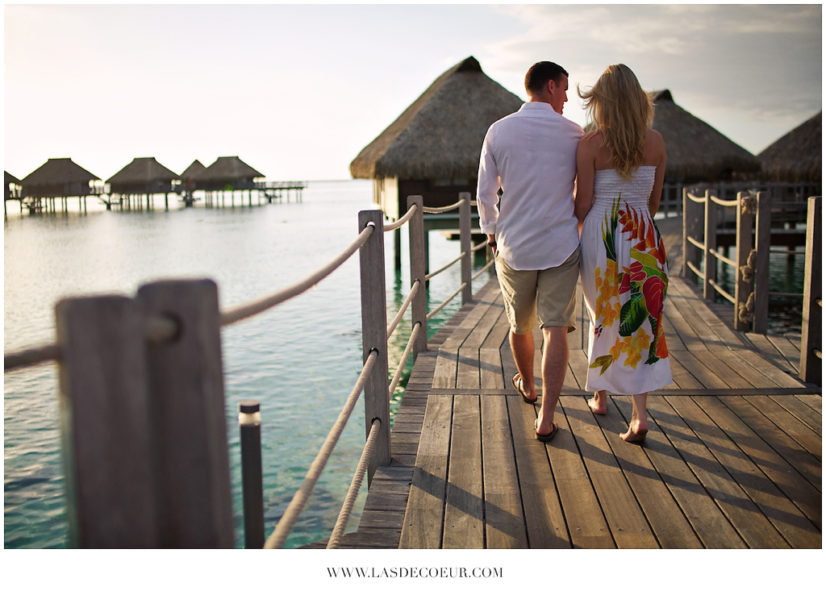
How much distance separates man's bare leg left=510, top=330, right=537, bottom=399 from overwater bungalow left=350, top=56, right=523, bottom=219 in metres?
11.2

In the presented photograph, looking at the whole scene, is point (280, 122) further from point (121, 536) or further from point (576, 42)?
point (121, 536)

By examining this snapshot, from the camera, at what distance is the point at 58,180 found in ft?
147

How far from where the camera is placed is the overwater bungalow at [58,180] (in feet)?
144

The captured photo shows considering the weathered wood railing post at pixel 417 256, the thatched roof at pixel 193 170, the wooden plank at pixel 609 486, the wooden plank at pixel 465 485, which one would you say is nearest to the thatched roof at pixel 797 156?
the weathered wood railing post at pixel 417 256

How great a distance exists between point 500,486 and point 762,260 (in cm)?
302

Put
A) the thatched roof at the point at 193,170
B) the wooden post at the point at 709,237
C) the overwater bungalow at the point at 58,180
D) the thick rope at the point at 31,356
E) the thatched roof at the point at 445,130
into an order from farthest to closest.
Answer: the thatched roof at the point at 193,170 → the overwater bungalow at the point at 58,180 → the thatched roof at the point at 445,130 → the wooden post at the point at 709,237 → the thick rope at the point at 31,356

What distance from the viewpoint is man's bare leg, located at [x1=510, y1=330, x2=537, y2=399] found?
9.29 feet

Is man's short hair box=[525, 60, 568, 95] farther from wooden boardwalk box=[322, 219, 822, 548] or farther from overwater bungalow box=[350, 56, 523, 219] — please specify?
overwater bungalow box=[350, 56, 523, 219]

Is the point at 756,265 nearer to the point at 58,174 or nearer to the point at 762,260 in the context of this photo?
the point at 762,260

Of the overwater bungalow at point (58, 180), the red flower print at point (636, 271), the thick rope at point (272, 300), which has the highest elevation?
the overwater bungalow at point (58, 180)

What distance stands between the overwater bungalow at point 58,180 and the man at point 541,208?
47.3m

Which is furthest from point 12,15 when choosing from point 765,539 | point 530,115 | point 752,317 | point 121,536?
point 752,317
